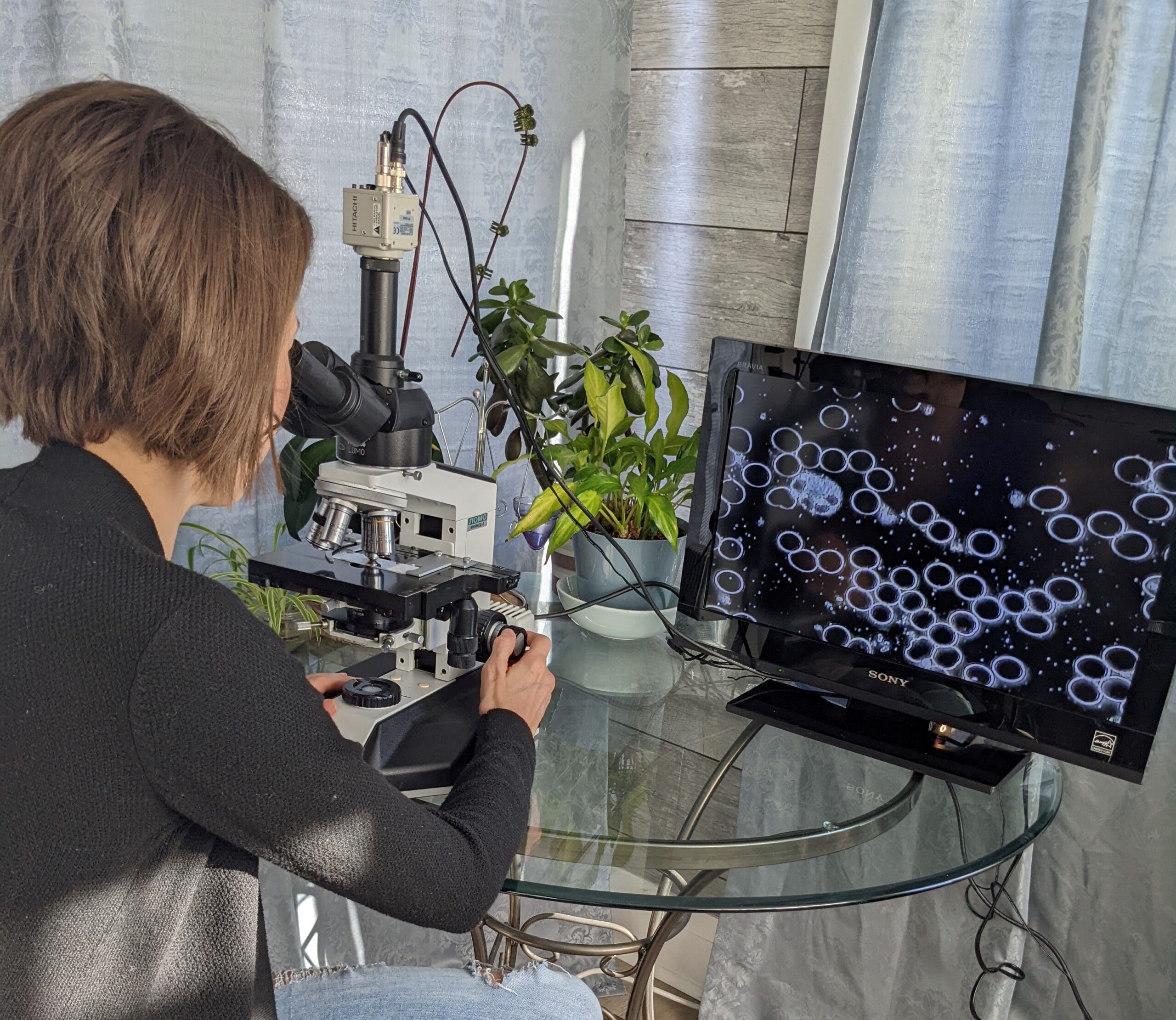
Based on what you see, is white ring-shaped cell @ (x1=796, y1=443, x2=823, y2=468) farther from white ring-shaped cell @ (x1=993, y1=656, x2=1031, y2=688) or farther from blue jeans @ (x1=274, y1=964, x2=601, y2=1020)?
blue jeans @ (x1=274, y1=964, x2=601, y2=1020)

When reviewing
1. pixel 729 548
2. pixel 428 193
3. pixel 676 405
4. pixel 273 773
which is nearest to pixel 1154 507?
pixel 729 548

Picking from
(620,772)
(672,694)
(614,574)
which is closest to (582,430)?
(614,574)

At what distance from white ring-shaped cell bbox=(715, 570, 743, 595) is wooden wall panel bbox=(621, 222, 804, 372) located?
2.15 feet

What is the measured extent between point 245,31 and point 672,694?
1.16 meters

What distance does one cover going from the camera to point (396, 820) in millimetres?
846

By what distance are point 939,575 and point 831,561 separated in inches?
5.2

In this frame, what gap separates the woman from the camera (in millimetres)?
750

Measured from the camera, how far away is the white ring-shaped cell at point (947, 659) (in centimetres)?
127

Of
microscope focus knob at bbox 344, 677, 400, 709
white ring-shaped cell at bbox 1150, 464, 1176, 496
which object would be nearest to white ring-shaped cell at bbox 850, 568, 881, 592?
white ring-shaped cell at bbox 1150, 464, 1176, 496

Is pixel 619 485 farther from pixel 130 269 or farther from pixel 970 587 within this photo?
pixel 130 269

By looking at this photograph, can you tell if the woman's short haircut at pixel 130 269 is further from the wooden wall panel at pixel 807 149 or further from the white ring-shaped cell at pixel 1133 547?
the wooden wall panel at pixel 807 149

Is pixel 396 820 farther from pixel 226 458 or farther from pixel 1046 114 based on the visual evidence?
pixel 1046 114

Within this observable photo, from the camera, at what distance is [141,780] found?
76 cm

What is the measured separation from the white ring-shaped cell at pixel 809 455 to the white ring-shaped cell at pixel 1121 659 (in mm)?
382
